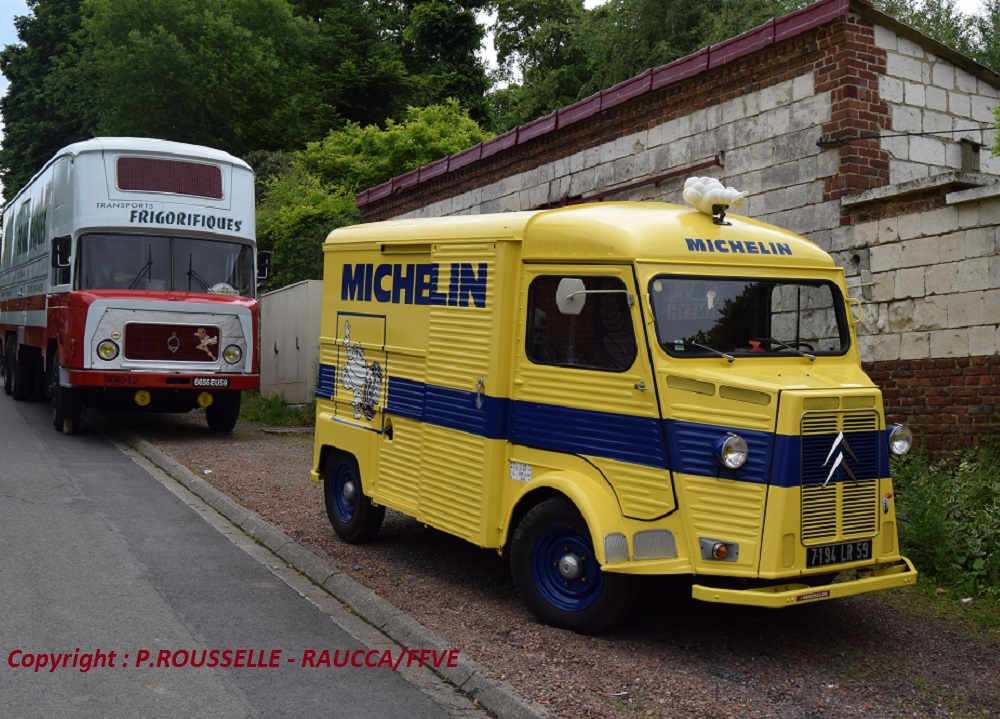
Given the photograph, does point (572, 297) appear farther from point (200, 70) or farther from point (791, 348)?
point (200, 70)

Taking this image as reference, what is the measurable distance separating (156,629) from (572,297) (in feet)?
10.4

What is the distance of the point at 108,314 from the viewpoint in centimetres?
1363

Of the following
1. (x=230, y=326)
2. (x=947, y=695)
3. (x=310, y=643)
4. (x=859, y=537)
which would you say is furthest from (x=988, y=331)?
(x=230, y=326)

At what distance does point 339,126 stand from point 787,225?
33118 mm

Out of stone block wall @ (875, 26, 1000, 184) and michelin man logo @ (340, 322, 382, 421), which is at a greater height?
stone block wall @ (875, 26, 1000, 184)

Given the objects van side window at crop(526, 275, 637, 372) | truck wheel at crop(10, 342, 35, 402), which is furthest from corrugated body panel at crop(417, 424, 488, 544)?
truck wheel at crop(10, 342, 35, 402)

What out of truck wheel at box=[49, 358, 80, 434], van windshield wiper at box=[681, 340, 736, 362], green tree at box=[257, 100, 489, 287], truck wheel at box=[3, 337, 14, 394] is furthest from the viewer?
green tree at box=[257, 100, 489, 287]

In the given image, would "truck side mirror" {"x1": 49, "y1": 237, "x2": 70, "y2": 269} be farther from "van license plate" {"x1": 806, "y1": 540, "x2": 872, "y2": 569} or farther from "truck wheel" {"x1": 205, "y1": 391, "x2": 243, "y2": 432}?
"van license plate" {"x1": 806, "y1": 540, "x2": 872, "y2": 569}

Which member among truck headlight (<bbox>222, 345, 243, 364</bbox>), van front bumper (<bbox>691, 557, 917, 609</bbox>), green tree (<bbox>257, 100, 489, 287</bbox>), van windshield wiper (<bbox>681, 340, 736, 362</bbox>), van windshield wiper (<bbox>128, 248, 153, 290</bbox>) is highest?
green tree (<bbox>257, 100, 489, 287</bbox>)

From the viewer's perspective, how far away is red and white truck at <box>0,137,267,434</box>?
45.1 ft

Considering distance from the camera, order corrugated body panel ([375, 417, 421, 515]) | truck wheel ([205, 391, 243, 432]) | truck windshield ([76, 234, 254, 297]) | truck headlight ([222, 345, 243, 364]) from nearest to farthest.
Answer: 1. corrugated body panel ([375, 417, 421, 515])
2. truck windshield ([76, 234, 254, 297])
3. truck headlight ([222, 345, 243, 364])
4. truck wheel ([205, 391, 243, 432])

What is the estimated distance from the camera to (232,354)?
14.3m

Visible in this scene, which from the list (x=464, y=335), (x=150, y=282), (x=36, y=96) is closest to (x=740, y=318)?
(x=464, y=335)

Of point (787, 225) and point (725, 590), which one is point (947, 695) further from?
point (787, 225)
